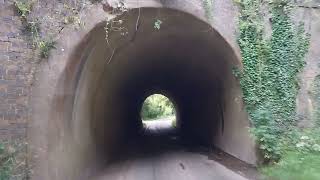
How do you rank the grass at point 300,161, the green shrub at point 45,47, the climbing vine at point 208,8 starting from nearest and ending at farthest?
the grass at point 300,161 < the green shrub at point 45,47 < the climbing vine at point 208,8

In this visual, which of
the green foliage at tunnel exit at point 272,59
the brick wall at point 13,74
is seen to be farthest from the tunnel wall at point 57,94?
the green foliage at tunnel exit at point 272,59

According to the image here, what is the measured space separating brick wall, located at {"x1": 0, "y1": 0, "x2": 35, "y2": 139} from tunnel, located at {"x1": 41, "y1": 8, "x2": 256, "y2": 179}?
22.0 inches

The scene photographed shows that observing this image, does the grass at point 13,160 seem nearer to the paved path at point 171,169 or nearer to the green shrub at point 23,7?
the green shrub at point 23,7

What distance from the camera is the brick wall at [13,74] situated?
23.8ft

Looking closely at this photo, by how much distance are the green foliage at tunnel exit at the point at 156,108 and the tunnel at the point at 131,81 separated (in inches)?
921

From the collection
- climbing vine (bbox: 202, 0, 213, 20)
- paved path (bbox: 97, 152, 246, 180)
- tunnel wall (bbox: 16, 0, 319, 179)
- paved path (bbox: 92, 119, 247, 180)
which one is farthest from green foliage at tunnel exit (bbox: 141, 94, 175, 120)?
tunnel wall (bbox: 16, 0, 319, 179)

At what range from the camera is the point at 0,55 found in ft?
23.9

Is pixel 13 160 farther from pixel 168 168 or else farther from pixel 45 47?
pixel 168 168

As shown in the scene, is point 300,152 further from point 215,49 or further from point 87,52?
point 87,52

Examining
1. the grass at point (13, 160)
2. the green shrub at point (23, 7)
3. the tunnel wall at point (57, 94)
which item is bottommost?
the grass at point (13, 160)

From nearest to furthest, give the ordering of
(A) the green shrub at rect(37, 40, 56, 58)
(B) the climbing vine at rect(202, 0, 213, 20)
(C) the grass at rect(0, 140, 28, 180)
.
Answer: (C) the grass at rect(0, 140, 28, 180) → (A) the green shrub at rect(37, 40, 56, 58) → (B) the climbing vine at rect(202, 0, 213, 20)

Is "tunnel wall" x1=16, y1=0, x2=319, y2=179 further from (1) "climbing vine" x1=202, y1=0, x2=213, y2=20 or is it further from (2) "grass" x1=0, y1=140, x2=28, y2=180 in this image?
(2) "grass" x1=0, y1=140, x2=28, y2=180

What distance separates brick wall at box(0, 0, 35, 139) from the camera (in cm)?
726

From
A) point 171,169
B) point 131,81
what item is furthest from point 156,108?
point 171,169
